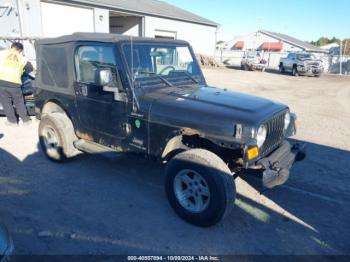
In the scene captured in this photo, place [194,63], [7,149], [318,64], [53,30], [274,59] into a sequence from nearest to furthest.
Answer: [194,63], [7,149], [53,30], [318,64], [274,59]

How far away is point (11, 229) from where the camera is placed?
3371mm

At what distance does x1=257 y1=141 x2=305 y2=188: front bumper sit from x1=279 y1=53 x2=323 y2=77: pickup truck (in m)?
21.9

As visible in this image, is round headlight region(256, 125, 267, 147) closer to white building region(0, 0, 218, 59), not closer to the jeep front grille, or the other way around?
the jeep front grille

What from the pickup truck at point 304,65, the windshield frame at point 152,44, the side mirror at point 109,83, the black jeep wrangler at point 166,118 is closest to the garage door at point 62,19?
the black jeep wrangler at point 166,118

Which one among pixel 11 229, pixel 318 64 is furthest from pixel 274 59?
pixel 11 229

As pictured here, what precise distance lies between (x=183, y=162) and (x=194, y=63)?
2.06 m

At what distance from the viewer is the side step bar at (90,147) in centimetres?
440

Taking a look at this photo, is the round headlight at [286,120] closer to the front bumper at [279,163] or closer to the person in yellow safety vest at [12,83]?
the front bumper at [279,163]

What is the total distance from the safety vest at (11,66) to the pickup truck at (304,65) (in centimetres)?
2182

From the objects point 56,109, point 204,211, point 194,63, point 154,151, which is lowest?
point 204,211

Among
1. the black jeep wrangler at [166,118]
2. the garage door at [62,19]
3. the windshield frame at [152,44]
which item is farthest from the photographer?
the garage door at [62,19]

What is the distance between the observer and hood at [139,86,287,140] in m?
3.30

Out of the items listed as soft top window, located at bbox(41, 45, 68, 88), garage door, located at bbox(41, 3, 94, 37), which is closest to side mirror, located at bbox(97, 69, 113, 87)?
soft top window, located at bbox(41, 45, 68, 88)

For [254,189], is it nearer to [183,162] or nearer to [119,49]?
[183,162]
